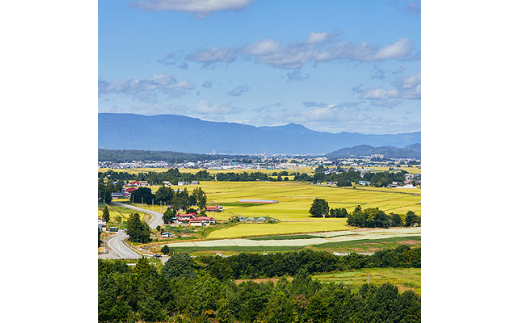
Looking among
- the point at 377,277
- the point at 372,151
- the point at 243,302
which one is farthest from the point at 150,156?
the point at 377,277

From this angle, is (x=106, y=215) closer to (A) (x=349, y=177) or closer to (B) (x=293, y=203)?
(B) (x=293, y=203)

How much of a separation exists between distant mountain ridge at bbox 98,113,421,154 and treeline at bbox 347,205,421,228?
1.63 m

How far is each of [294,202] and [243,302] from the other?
2.40 m

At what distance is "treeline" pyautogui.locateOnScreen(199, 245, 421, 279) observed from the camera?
6457mm

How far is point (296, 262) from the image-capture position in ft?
21.4

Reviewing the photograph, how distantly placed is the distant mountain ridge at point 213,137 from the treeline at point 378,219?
5.34 ft

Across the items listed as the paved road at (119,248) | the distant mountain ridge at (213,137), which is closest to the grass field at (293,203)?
the paved road at (119,248)

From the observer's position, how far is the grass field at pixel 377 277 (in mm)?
5961

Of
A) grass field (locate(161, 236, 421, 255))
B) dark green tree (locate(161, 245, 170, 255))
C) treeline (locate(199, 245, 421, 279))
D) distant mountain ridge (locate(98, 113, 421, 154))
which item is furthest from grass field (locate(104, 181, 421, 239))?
distant mountain ridge (locate(98, 113, 421, 154))
